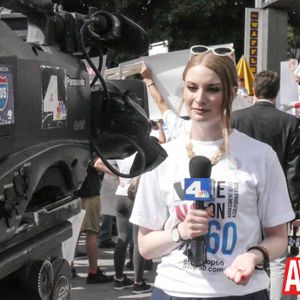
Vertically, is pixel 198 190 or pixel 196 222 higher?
pixel 198 190

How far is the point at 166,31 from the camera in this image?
16.1m

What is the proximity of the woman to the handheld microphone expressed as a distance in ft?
0.20

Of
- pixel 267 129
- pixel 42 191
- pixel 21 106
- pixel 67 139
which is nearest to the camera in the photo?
pixel 21 106

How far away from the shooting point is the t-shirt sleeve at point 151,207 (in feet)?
8.06

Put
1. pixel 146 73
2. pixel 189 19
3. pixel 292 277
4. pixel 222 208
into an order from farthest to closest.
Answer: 1. pixel 189 19
2. pixel 146 73
3. pixel 292 277
4. pixel 222 208

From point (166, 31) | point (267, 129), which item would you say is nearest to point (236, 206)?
point (267, 129)

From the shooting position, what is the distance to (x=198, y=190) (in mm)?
2168

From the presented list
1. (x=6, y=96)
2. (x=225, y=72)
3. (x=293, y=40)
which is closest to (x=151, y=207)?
(x=225, y=72)

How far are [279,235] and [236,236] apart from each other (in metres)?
0.18

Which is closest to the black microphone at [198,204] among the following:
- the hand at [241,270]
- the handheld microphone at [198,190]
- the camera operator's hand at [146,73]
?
the handheld microphone at [198,190]

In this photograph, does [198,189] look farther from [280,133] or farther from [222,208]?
[280,133]

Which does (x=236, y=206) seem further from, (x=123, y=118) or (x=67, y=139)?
(x=67, y=139)

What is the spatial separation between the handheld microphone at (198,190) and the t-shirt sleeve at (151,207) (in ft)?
0.76

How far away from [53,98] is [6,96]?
0.27 metres
